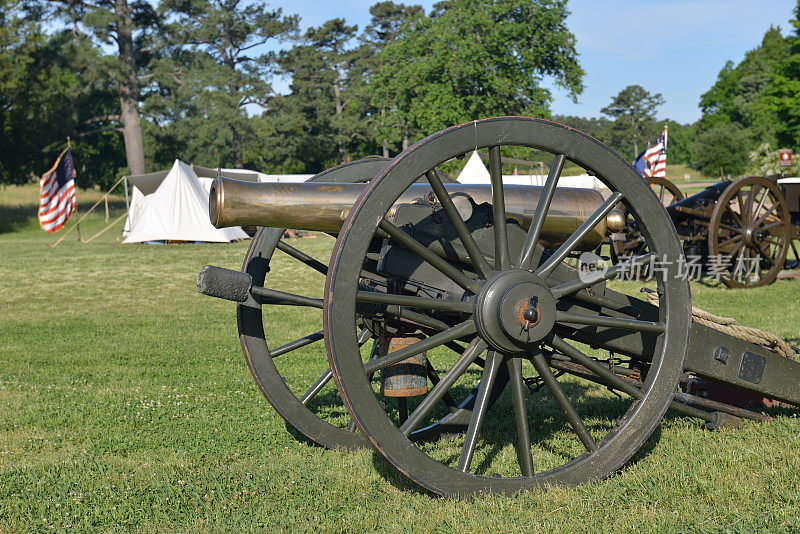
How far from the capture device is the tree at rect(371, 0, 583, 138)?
39812 millimetres

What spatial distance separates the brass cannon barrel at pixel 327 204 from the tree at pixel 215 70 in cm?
3043

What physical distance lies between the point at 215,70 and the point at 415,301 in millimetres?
41069

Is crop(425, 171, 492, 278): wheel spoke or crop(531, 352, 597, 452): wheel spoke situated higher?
crop(425, 171, 492, 278): wheel spoke

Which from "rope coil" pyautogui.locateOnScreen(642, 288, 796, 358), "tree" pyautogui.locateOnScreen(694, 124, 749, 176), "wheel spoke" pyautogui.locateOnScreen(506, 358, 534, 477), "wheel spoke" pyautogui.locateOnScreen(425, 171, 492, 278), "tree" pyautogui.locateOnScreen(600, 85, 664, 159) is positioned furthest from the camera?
"tree" pyautogui.locateOnScreen(600, 85, 664, 159)

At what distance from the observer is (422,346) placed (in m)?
2.95

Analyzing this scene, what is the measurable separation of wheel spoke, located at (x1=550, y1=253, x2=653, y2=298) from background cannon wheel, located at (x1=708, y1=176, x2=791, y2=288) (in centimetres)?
892

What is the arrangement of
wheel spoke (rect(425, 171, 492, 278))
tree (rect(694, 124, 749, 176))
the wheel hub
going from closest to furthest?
wheel spoke (rect(425, 171, 492, 278)) < the wheel hub < tree (rect(694, 124, 749, 176))

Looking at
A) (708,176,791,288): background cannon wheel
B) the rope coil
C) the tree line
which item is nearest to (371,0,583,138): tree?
the tree line

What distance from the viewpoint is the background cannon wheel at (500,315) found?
2.76 m

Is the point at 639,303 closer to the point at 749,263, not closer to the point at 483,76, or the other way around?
the point at 749,263

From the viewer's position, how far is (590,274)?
334cm

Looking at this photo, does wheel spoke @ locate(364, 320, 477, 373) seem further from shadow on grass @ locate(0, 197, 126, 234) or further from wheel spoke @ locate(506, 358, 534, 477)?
shadow on grass @ locate(0, 197, 126, 234)

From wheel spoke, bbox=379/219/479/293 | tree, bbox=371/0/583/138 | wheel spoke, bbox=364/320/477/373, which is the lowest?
wheel spoke, bbox=364/320/477/373

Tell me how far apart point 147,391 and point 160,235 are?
16.8 meters
